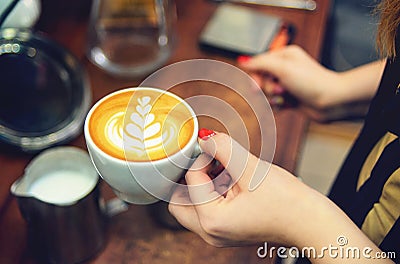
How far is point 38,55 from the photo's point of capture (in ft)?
3.06

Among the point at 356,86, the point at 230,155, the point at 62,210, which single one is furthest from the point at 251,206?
the point at 356,86

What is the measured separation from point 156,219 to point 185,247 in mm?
62

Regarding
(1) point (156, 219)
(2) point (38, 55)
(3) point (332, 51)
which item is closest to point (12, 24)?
(2) point (38, 55)

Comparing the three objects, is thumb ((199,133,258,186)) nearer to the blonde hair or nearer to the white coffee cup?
the white coffee cup

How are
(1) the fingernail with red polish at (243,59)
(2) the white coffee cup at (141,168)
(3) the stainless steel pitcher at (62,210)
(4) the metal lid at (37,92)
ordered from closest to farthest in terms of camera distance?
(2) the white coffee cup at (141,168)
(3) the stainless steel pitcher at (62,210)
(4) the metal lid at (37,92)
(1) the fingernail with red polish at (243,59)

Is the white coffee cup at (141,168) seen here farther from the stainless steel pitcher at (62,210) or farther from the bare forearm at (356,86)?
the bare forearm at (356,86)

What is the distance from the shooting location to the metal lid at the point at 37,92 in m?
0.90

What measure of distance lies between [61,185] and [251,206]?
29 cm

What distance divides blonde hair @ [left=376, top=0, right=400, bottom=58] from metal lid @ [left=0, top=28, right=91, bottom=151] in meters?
0.48

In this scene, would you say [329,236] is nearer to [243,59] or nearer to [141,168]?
[141,168]

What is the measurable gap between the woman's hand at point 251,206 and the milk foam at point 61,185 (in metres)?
0.17

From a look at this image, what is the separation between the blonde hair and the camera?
700 mm

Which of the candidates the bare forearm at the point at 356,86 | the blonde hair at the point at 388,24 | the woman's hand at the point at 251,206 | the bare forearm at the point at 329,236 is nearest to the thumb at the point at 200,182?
the woman's hand at the point at 251,206

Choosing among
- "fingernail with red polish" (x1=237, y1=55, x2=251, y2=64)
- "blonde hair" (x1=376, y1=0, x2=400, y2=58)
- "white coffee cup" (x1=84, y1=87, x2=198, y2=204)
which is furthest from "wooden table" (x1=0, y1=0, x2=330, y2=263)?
"blonde hair" (x1=376, y1=0, x2=400, y2=58)
